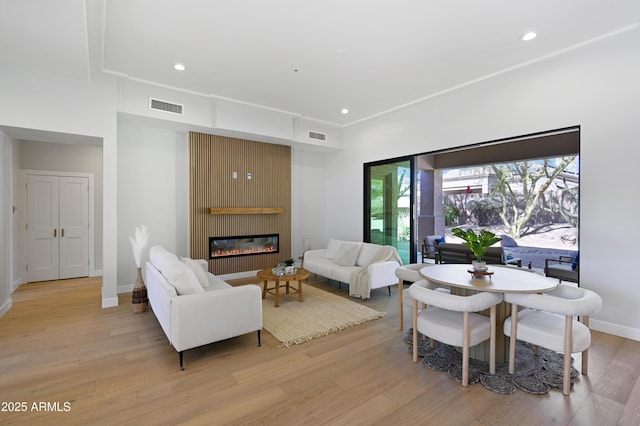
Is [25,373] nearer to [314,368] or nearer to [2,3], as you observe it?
[314,368]

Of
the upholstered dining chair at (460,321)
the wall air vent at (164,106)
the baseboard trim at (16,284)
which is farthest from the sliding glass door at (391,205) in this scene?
the baseboard trim at (16,284)

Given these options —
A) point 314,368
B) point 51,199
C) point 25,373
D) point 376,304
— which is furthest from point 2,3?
point 376,304

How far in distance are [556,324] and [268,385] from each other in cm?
240

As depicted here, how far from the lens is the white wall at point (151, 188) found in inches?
200

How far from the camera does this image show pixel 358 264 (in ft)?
17.9

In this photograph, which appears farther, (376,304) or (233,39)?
(376,304)

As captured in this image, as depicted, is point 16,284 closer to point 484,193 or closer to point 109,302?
point 109,302

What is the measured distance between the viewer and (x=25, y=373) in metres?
2.59

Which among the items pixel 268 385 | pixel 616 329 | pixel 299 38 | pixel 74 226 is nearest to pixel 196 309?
pixel 268 385

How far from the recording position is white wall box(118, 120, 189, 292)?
5.09 metres

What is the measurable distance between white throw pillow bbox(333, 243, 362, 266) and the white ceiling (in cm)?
277

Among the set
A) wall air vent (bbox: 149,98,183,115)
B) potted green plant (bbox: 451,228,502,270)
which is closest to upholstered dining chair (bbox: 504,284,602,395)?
potted green plant (bbox: 451,228,502,270)

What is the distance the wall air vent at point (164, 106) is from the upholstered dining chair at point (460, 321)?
4.49 m

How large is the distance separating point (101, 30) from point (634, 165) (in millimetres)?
5827
